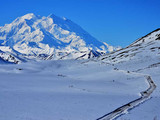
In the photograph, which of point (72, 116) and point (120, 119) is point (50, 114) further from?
point (120, 119)

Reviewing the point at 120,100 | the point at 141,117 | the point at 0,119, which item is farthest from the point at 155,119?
the point at 0,119

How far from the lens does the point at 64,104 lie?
22000 mm

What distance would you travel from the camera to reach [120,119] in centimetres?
1864

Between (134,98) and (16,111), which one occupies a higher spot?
(134,98)

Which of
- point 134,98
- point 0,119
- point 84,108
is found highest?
point 134,98

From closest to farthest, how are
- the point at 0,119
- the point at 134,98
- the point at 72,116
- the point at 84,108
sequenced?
the point at 0,119 → the point at 72,116 → the point at 84,108 → the point at 134,98

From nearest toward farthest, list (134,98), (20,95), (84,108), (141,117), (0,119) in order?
(0,119) → (141,117) → (84,108) → (20,95) → (134,98)

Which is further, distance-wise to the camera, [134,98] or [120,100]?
[134,98]

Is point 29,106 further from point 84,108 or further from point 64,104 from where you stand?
point 84,108

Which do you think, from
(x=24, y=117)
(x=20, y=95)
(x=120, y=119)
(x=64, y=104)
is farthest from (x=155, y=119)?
(x=20, y=95)

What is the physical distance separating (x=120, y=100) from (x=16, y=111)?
44.5 feet

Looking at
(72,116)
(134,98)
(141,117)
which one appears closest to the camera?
(72,116)

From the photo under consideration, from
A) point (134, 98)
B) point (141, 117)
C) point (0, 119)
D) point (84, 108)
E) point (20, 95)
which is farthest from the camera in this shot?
point (134, 98)

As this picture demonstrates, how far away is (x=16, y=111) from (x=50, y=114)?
3283 mm
